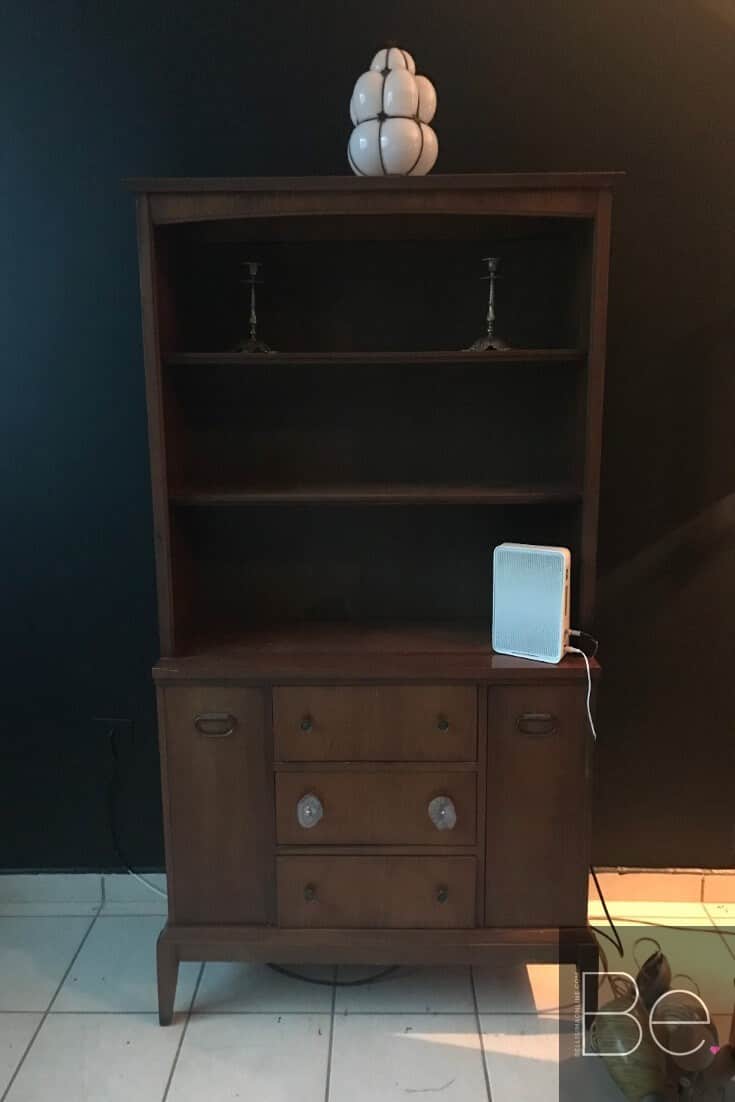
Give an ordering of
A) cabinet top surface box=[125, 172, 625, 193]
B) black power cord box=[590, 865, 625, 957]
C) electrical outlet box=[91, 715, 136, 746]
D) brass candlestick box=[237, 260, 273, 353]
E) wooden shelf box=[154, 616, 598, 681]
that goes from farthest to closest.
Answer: electrical outlet box=[91, 715, 136, 746], black power cord box=[590, 865, 625, 957], brass candlestick box=[237, 260, 273, 353], wooden shelf box=[154, 616, 598, 681], cabinet top surface box=[125, 172, 625, 193]

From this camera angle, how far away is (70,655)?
7.74 feet

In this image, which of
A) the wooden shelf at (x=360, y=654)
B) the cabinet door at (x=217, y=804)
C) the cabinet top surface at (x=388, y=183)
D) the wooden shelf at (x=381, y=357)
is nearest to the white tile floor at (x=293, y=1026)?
the cabinet door at (x=217, y=804)

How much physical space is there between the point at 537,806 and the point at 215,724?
703mm

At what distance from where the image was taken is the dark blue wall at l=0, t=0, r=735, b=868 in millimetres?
2090

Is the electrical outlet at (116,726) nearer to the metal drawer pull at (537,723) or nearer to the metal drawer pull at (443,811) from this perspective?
the metal drawer pull at (443,811)

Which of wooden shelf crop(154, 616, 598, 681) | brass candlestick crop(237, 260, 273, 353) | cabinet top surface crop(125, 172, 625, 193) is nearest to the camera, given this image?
cabinet top surface crop(125, 172, 625, 193)

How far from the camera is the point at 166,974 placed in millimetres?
2014

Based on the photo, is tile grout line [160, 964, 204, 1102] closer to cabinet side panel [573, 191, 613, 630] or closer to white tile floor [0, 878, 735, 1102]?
white tile floor [0, 878, 735, 1102]

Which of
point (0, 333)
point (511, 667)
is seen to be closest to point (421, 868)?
point (511, 667)

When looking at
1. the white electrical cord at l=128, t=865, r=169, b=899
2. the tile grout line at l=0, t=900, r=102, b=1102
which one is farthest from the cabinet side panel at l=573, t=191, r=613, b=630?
the tile grout line at l=0, t=900, r=102, b=1102

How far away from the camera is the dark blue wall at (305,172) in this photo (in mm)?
2090

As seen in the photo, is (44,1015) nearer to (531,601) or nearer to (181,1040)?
(181,1040)

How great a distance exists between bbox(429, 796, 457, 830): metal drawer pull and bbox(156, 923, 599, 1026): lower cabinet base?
0.83 ft

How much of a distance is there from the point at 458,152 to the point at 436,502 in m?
0.83
